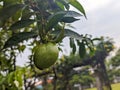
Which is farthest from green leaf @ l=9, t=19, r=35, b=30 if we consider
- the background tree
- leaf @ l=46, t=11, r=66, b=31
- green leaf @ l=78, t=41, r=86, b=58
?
green leaf @ l=78, t=41, r=86, b=58

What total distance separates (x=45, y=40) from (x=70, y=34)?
10 cm

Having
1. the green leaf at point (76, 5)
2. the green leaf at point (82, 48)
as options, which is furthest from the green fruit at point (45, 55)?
the green leaf at point (82, 48)

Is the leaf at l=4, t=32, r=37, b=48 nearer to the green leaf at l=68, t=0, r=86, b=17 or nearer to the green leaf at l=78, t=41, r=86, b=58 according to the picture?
the green leaf at l=68, t=0, r=86, b=17

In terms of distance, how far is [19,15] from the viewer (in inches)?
34.1

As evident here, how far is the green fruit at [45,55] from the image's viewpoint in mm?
611

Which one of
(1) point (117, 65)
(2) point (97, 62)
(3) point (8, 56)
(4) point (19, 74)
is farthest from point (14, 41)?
(1) point (117, 65)

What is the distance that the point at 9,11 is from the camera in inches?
28.1

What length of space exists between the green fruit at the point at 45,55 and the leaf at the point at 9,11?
0.43 ft

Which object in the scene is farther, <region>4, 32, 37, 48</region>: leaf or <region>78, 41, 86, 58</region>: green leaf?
<region>78, 41, 86, 58</region>: green leaf

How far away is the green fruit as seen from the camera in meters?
0.61

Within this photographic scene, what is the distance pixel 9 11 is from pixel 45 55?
0.55ft

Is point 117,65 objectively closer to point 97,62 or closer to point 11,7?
point 97,62

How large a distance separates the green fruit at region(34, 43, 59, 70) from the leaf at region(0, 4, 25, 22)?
13 cm

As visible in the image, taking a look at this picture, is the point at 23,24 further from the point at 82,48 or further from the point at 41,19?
the point at 82,48
